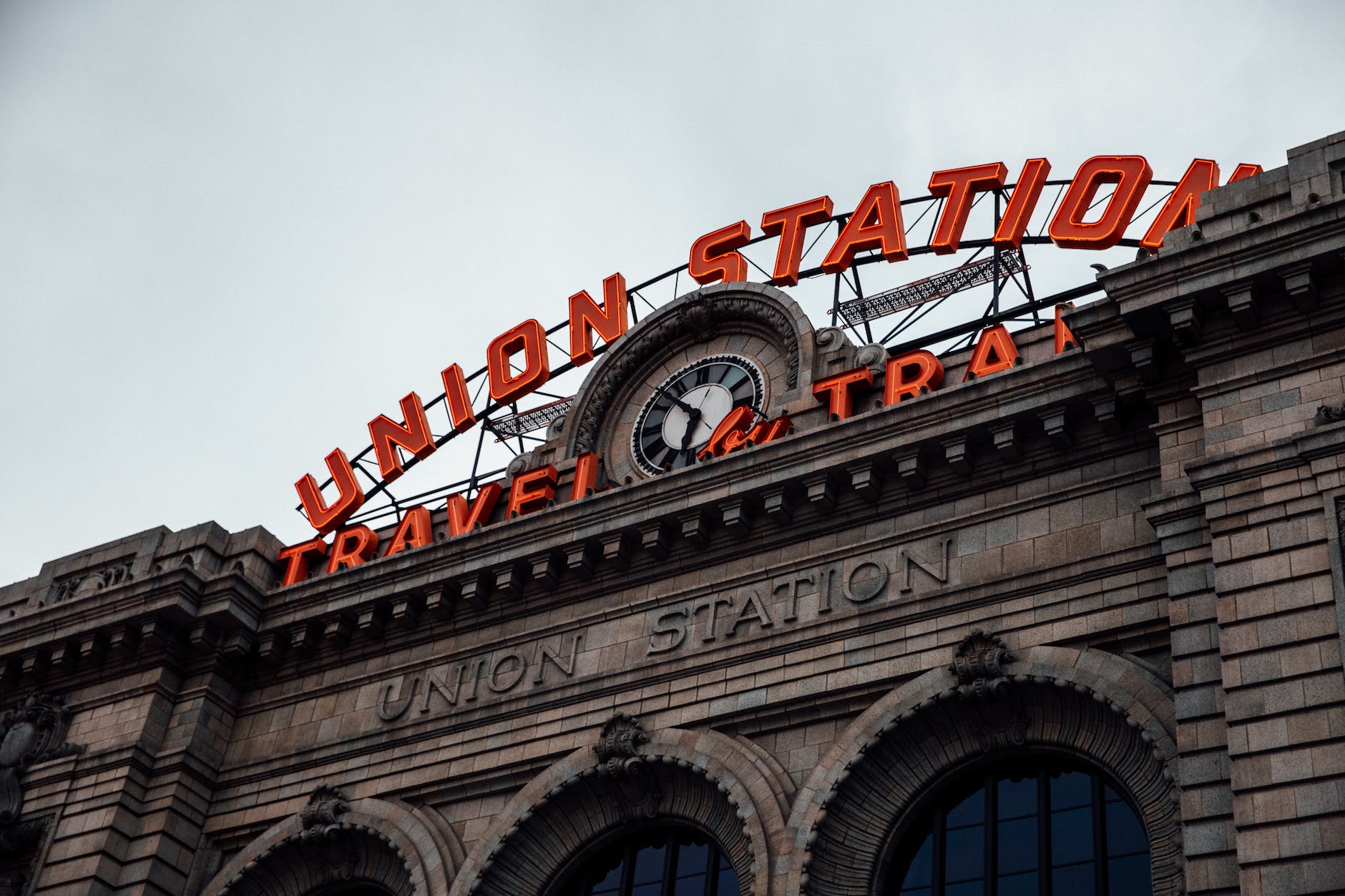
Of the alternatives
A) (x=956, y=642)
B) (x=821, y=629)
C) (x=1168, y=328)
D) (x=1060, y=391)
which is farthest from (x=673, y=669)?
(x=1168, y=328)

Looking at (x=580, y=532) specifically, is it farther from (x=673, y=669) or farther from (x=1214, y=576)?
(x=1214, y=576)

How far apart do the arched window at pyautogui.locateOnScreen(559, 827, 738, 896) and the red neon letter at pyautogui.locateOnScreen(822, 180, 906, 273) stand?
591 inches

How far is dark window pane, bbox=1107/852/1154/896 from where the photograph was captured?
2528 centimetres

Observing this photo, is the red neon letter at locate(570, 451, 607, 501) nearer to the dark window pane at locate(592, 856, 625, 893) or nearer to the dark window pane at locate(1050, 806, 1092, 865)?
the dark window pane at locate(592, 856, 625, 893)

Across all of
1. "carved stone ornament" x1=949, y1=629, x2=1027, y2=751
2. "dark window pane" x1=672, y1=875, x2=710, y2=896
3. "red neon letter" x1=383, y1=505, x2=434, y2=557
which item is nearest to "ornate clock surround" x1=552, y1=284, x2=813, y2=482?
"red neon letter" x1=383, y1=505, x2=434, y2=557

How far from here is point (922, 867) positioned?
27.5 meters

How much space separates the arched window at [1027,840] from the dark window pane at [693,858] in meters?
3.70

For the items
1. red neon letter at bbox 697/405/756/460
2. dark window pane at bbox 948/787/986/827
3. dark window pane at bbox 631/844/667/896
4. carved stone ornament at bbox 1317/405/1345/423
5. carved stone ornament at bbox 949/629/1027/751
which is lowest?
dark window pane at bbox 631/844/667/896

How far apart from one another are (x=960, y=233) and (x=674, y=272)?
7.38 metres

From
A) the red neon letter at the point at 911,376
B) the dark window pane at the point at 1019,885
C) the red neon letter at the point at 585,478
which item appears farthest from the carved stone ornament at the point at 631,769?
the red neon letter at the point at 911,376

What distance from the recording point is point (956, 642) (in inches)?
1106

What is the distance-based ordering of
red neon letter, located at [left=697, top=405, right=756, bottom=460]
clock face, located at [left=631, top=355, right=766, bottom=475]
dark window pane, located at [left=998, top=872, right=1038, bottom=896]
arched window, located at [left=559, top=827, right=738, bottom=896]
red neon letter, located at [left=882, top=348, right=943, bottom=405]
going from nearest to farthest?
dark window pane, located at [left=998, top=872, right=1038, bottom=896], arched window, located at [left=559, top=827, right=738, bottom=896], red neon letter, located at [left=882, top=348, right=943, bottom=405], red neon letter, located at [left=697, top=405, right=756, bottom=460], clock face, located at [left=631, top=355, right=766, bottom=475]

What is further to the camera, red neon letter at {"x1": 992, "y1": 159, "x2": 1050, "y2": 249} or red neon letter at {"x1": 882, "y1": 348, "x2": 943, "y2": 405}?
red neon letter at {"x1": 992, "y1": 159, "x2": 1050, "y2": 249}

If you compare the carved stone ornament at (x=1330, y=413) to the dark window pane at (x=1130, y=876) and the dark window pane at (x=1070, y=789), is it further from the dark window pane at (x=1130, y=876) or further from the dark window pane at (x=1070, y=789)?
the dark window pane at (x=1130, y=876)
